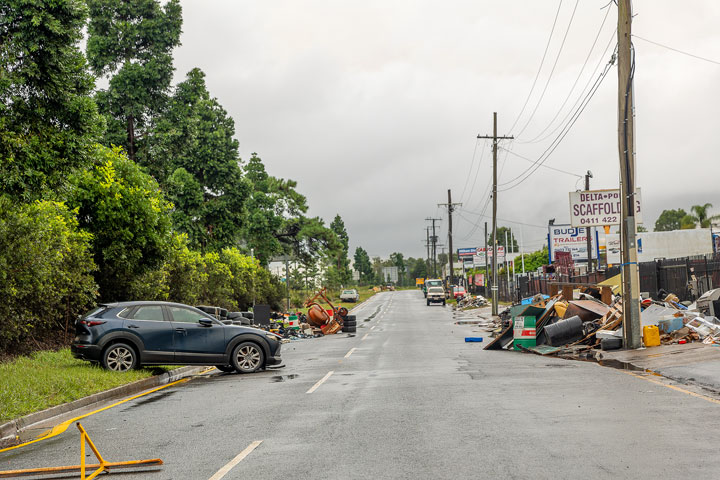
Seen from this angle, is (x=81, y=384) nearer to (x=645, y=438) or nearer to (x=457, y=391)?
(x=457, y=391)

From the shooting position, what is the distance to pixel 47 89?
13578 millimetres

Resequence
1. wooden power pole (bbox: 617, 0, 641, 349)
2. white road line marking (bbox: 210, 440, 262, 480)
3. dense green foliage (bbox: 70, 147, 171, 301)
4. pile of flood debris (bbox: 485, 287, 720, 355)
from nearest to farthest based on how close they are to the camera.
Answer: white road line marking (bbox: 210, 440, 262, 480)
wooden power pole (bbox: 617, 0, 641, 349)
pile of flood debris (bbox: 485, 287, 720, 355)
dense green foliage (bbox: 70, 147, 171, 301)

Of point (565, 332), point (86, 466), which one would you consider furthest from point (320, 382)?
point (565, 332)

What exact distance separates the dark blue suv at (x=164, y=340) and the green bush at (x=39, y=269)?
1879 millimetres

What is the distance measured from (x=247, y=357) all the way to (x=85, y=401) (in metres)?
4.92

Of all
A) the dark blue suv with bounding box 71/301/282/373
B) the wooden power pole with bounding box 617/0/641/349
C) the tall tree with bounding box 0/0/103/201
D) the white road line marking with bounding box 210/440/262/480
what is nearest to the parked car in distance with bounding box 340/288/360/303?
the wooden power pole with bounding box 617/0/641/349

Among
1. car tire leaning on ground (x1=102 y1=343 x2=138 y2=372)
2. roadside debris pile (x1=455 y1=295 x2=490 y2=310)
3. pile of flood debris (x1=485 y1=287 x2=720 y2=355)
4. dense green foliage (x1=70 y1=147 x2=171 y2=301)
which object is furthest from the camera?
roadside debris pile (x1=455 y1=295 x2=490 y2=310)

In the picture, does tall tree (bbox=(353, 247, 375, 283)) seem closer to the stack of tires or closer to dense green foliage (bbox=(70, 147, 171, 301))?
the stack of tires

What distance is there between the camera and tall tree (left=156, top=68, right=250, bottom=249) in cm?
3338

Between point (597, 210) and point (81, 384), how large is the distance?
52.7 feet

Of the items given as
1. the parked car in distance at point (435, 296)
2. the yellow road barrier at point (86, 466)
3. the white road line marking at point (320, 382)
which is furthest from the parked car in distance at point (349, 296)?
the yellow road barrier at point (86, 466)

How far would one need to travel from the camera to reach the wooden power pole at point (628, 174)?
689 inches

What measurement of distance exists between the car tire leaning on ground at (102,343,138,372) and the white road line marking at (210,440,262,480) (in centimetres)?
797

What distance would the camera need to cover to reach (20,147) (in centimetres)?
1230
